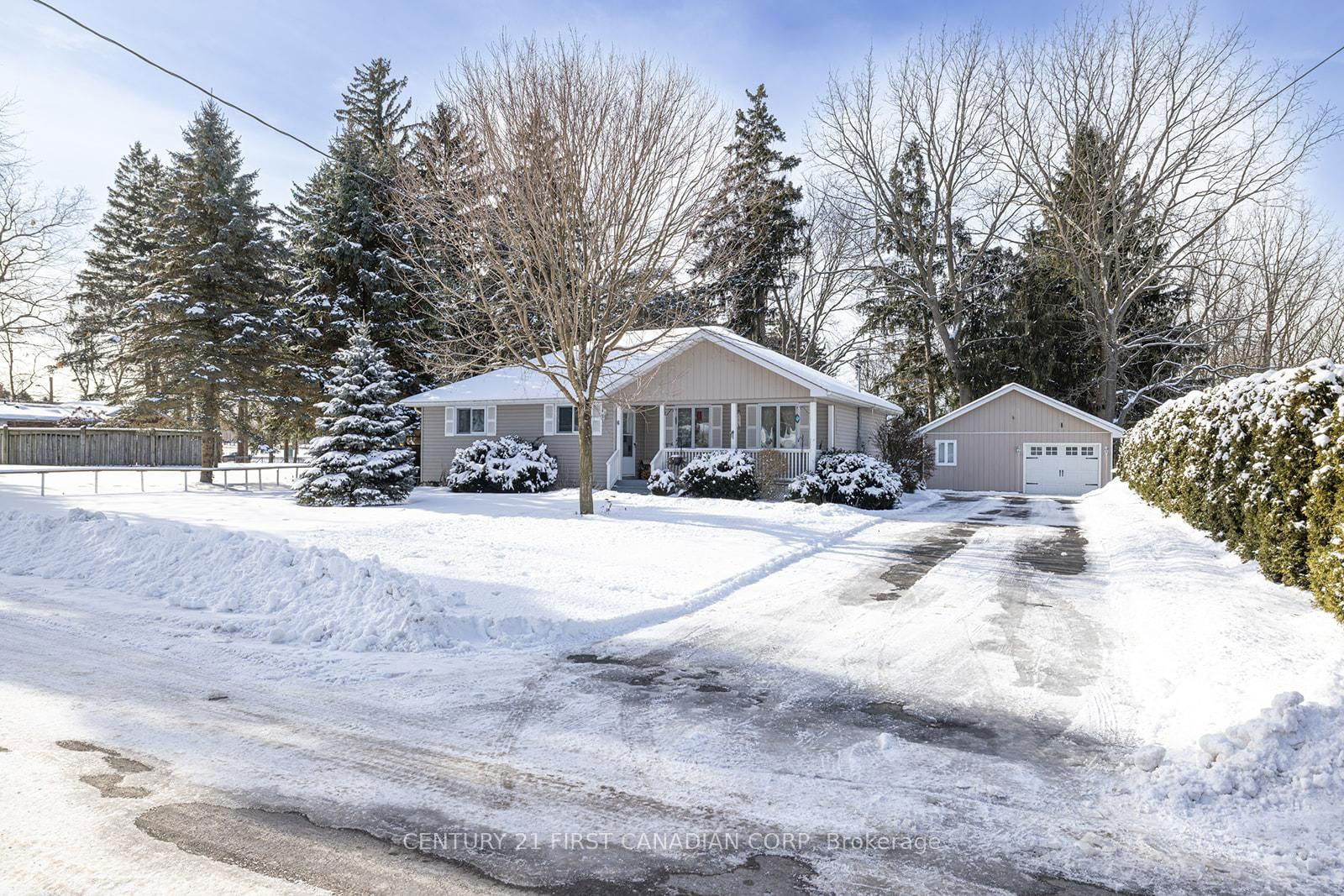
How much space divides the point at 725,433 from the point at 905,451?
25.7ft

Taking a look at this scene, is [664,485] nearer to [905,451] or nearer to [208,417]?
[905,451]

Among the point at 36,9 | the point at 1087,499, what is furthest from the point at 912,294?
the point at 36,9

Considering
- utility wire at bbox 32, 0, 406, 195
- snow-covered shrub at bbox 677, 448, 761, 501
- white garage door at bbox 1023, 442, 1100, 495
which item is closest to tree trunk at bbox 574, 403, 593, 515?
snow-covered shrub at bbox 677, 448, 761, 501

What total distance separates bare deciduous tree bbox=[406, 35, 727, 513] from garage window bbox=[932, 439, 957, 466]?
17.0 metres

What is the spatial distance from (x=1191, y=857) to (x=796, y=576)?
6387 mm

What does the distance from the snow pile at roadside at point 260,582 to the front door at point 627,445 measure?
14.2 metres

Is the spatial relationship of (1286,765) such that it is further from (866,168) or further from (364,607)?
(866,168)

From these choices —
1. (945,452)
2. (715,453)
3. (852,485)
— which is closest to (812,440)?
(852,485)

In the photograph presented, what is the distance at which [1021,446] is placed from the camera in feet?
88.5

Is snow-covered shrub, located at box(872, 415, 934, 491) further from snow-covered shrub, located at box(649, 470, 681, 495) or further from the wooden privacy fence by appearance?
the wooden privacy fence

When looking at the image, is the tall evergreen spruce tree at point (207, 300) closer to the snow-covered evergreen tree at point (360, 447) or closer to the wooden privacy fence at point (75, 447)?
the snow-covered evergreen tree at point (360, 447)

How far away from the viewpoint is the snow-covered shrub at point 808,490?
19.2m

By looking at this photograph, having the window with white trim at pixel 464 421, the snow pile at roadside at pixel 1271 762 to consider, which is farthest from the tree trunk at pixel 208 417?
the snow pile at roadside at pixel 1271 762

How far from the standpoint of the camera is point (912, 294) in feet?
113
